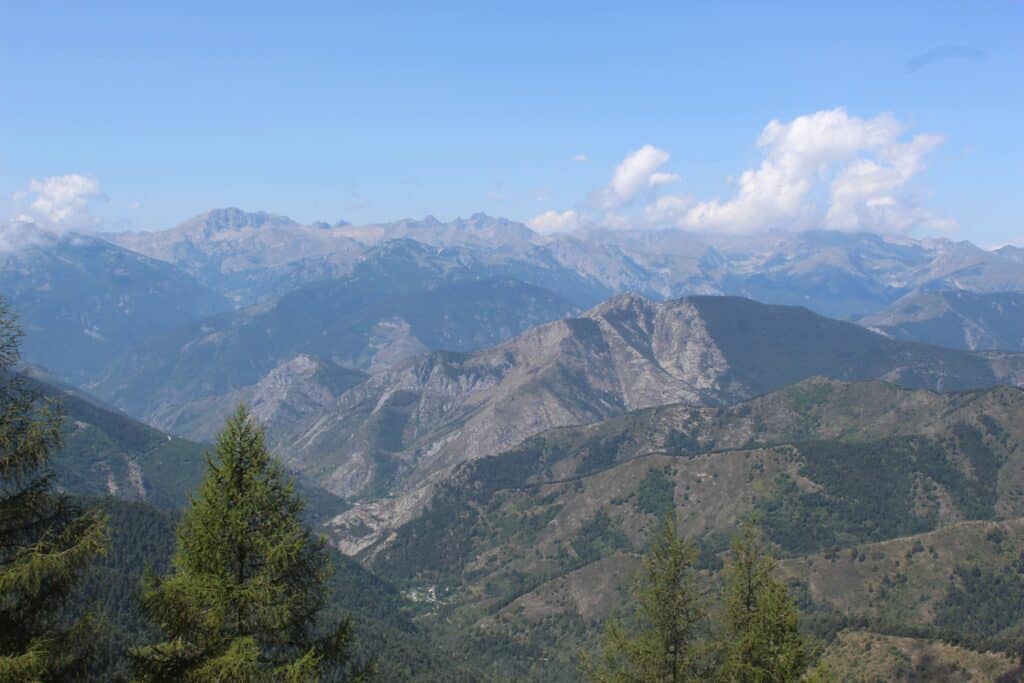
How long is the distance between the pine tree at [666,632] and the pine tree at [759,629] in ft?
6.26

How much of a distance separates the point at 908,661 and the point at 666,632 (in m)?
142

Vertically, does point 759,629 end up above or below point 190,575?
below

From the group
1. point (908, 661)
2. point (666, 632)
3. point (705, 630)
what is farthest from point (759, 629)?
point (908, 661)

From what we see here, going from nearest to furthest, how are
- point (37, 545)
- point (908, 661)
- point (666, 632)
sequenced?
point (37, 545)
point (666, 632)
point (908, 661)

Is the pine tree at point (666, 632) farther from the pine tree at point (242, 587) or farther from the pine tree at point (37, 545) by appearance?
the pine tree at point (37, 545)

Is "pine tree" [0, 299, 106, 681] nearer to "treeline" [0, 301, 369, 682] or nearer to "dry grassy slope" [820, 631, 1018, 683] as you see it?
"treeline" [0, 301, 369, 682]

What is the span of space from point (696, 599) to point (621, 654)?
5737 mm

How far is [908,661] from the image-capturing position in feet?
510

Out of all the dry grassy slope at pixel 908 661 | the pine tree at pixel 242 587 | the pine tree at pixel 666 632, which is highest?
the pine tree at pixel 242 587

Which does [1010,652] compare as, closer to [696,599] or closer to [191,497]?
[696,599]

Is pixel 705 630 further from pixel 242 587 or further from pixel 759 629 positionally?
pixel 242 587

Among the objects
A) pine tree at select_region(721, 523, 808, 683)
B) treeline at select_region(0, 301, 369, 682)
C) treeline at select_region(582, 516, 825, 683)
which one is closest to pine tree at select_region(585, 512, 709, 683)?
treeline at select_region(582, 516, 825, 683)

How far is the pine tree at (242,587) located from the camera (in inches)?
1064

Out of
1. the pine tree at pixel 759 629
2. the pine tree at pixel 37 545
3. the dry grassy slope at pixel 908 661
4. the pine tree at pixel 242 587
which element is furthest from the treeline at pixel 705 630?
the dry grassy slope at pixel 908 661
